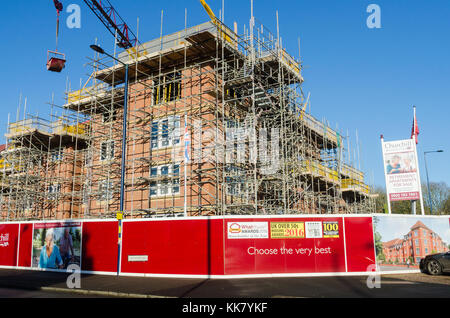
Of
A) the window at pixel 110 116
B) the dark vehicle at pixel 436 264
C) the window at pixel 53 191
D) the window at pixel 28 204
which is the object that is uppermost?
the window at pixel 110 116

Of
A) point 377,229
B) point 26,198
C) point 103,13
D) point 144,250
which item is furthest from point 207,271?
point 103,13

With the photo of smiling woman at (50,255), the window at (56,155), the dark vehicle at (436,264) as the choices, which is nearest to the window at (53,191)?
the window at (56,155)

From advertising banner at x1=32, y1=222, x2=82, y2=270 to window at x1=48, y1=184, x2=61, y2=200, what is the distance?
9.38 metres

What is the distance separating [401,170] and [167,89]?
55.7ft

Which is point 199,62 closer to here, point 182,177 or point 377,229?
point 182,177

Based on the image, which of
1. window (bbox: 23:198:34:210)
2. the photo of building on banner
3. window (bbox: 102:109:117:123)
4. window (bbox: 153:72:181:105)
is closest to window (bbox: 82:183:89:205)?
window (bbox: 102:109:117:123)

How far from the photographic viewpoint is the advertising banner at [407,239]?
1883 cm

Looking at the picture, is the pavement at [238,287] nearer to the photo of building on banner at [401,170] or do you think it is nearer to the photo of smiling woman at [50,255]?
the photo of smiling woman at [50,255]

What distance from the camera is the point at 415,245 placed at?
19672 mm

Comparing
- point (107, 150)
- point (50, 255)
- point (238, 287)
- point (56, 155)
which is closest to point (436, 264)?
point (238, 287)

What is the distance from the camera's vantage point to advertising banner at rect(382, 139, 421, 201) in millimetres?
22172

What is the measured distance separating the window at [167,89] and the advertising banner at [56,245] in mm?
10935

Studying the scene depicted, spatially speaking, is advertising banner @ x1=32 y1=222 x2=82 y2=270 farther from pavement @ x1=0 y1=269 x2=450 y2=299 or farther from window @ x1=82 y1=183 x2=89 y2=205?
window @ x1=82 y1=183 x2=89 y2=205

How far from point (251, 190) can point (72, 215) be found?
16226 millimetres
